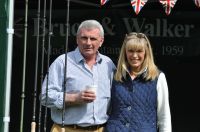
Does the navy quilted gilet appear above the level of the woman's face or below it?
below

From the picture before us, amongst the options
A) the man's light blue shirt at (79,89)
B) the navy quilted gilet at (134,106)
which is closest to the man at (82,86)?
the man's light blue shirt at (79,89)

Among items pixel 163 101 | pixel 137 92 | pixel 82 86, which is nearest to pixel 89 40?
pixel 82 86

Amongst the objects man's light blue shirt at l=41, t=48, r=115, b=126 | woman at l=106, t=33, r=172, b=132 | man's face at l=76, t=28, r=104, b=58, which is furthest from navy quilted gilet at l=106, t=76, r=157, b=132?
man's face at l=76, t=28, r=104, b=58

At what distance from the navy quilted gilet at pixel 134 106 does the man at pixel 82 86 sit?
118mm

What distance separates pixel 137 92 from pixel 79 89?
17.7 inches

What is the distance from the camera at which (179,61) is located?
9312mm

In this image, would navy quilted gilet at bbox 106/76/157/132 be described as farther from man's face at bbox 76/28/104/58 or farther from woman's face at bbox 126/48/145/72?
man's face at bbox 76/28/104/58

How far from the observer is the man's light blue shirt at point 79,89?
509cm

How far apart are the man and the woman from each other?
10 centimetres

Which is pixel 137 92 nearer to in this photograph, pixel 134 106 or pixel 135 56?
pixel 134 106

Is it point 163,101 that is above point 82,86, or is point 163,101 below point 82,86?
below

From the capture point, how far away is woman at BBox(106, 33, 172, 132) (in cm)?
501

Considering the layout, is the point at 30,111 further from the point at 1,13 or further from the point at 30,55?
the point at 1,13

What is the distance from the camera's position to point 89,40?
506 cm
